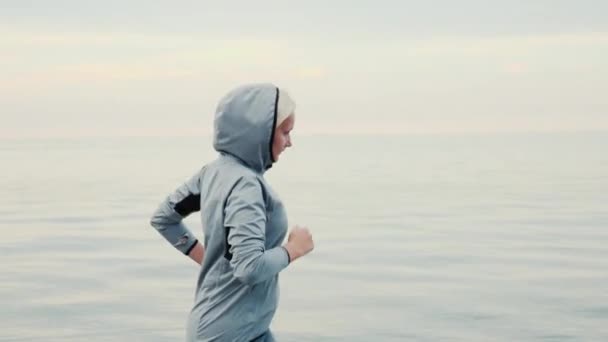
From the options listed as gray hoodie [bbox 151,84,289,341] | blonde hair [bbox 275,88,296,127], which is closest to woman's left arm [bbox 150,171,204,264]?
gray hoodie [bbox 151,84,289,341]

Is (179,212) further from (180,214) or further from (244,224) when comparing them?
(244,224)

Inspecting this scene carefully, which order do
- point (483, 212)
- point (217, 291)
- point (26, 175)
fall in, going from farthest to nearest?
point (26, 175) → point (483, 212) → point (217, 291)

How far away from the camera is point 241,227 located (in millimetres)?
4742

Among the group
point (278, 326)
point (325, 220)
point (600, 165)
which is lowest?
point (278, 326)

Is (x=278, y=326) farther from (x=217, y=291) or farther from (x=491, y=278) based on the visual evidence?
(x=217, y=291)

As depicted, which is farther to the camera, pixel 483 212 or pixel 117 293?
pixel 483 212

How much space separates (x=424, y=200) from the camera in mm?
30781

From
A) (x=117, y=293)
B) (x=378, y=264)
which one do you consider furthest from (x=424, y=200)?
(x=117, y=293)

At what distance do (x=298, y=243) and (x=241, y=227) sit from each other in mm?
236

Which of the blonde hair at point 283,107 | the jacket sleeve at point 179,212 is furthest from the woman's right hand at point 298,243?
the jacket sleeve at point 179,212

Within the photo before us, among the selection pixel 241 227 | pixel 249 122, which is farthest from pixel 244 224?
pixel 249 122

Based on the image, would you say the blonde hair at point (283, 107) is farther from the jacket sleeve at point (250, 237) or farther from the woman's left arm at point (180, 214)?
the woman's left arm at point (180, 214)

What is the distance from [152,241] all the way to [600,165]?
35.0 metres

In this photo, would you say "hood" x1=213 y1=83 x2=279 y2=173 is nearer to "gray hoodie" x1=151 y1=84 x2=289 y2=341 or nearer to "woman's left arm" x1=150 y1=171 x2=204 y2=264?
"gray hoodie" x1=151 y1=84 x2=289 y2=341
